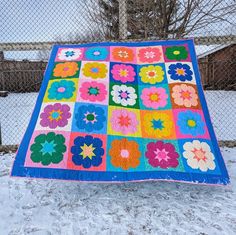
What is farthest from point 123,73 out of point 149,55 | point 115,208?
point 115,208

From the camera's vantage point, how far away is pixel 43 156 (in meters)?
2.69

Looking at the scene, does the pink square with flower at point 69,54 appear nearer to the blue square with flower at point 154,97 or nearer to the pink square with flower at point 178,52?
the blue square with flower at point 154,97

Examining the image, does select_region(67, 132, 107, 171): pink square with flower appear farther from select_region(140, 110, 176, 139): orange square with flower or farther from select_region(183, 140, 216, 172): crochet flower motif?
select_region(183, 140, 216, 172): crochet flower motif

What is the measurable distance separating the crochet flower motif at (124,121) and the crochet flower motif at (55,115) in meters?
0.47

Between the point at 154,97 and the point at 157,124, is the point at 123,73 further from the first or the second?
the point at 157,124

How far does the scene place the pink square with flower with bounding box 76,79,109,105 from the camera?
3104 mm

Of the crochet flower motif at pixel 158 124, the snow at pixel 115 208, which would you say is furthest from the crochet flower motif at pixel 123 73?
the snow at pixel 115 208

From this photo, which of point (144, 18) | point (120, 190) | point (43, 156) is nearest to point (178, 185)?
point (120, 190)

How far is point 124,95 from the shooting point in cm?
319

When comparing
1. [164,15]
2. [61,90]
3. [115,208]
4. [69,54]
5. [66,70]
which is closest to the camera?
[115,208]

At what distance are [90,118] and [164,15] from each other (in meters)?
4.60

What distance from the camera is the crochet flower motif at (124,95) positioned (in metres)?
3.14

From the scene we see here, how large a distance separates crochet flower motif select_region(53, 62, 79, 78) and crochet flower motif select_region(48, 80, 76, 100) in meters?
0.11

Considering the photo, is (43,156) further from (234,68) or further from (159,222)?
(234,68)
